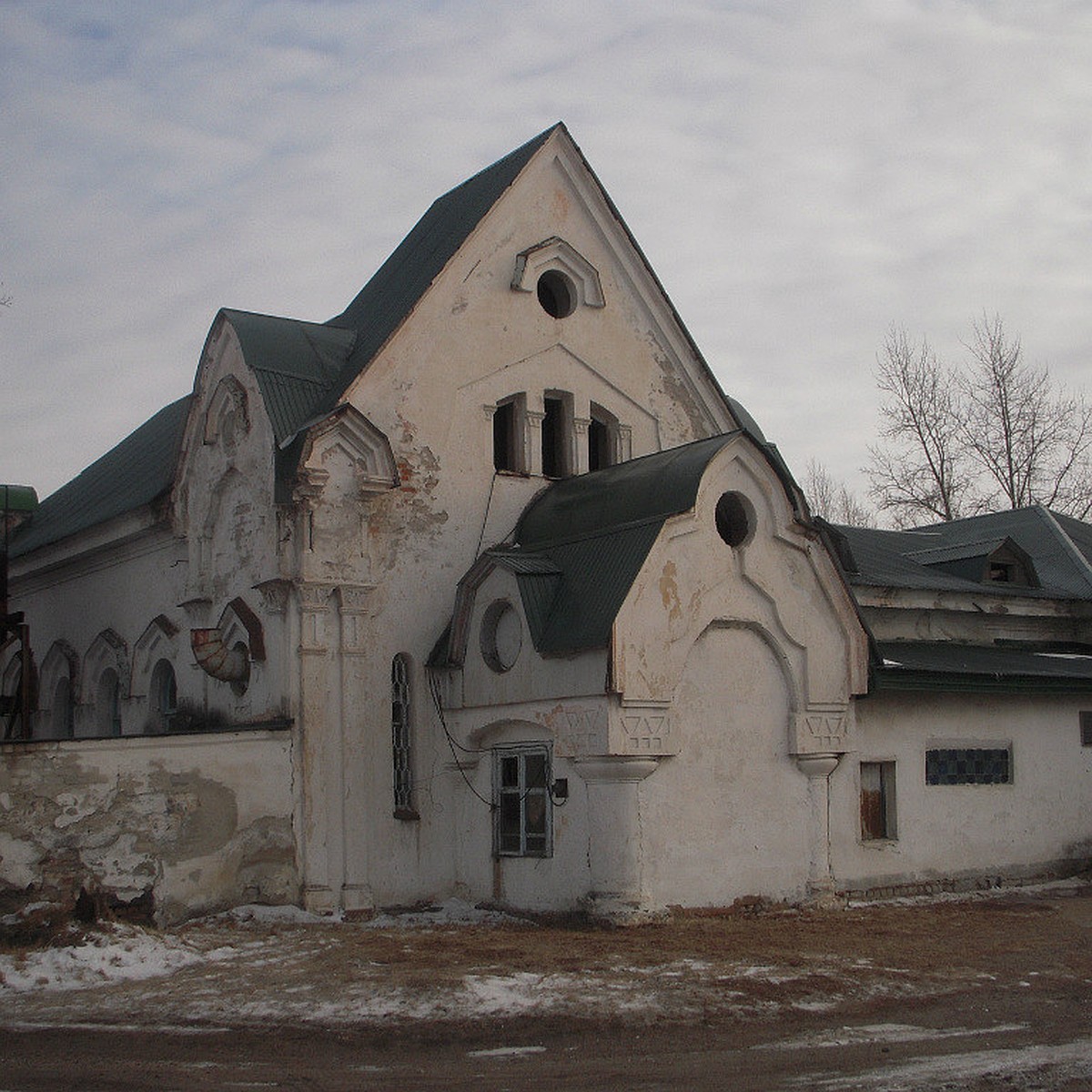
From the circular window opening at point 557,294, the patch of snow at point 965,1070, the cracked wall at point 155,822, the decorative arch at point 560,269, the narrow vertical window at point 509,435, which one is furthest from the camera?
the circular window opening at point 557,294

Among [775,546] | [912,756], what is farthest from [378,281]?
[912,756]

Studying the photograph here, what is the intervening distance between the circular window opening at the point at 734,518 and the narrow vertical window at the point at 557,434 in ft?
10.4

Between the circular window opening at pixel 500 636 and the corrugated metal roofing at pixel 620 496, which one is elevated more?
the corrugated metal roofing at pixel 620 496

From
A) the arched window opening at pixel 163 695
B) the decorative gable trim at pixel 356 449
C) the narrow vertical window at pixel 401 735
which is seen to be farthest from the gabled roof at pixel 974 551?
the arched window opening at pixel 163 695

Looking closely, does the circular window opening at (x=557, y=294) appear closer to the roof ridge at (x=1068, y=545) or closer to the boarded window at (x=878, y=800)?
the boarded window at (x=878, y=800)

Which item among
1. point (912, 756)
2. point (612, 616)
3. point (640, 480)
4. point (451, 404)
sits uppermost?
point (451, 404)

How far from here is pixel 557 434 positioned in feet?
65.1

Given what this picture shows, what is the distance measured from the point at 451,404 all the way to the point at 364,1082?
10986 mm

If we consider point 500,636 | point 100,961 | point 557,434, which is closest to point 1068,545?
point 557,434

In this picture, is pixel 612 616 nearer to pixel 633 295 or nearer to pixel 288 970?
pixel 288 970

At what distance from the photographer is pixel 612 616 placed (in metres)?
15.2

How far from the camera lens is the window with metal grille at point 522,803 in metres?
16.2

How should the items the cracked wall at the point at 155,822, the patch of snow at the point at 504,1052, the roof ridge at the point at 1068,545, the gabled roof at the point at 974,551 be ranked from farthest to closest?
the roof ridge at the point at 1068,545 < the gabled roof at the point at 974,551 < the cracked wall at the point at 155,822 < the patch of snow at the point at 504,1052

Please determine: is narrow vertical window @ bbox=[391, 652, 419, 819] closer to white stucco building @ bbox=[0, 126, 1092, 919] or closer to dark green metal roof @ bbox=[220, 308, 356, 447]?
white stucco building @ bbox=[0, 126, 1092, 919]
